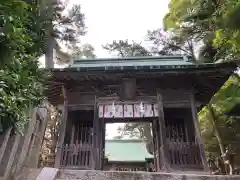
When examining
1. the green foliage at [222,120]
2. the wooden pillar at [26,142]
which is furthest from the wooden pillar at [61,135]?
the green foliage at [222,120]

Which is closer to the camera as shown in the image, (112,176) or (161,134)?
(112,176)

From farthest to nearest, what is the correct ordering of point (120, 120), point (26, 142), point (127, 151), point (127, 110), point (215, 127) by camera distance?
point (127, 151) < point (215, 127) < point (120, 120) < point (127, 110) < point (26, 142)

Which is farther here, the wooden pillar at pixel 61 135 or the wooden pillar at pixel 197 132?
the wooden pillar at pixel 61 135

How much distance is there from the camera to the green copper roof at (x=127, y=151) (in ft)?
60.0

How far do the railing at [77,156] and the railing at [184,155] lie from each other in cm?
279

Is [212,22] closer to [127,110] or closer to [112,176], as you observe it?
[127,110]

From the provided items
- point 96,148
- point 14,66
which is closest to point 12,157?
point 14,66

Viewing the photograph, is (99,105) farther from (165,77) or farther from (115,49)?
(115,49)

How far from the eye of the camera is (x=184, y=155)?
7406 mm

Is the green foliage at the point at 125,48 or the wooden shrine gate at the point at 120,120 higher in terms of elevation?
the green foliage at the point at 125,48

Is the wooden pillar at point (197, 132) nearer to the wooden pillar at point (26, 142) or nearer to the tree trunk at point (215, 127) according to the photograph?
the wooden pillar at point (26, 142)

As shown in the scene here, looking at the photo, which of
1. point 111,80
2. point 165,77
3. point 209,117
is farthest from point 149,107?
point 209,117

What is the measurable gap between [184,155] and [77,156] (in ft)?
12.0

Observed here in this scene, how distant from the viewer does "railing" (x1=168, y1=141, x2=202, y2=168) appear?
7250 millimetres
